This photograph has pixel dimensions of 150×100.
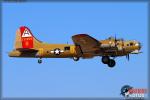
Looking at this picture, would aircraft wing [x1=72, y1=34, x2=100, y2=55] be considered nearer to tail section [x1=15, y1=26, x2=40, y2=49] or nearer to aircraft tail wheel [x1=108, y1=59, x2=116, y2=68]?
aircraft tail wheel [x1=108, y1=59, x2=116, y2=68]

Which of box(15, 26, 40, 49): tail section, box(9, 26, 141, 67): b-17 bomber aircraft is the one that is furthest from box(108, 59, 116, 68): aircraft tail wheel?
box(15, 26, 40, 49): tail section

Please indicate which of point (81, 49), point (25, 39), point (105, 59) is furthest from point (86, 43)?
point (25, 39)

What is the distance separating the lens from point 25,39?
1449 inches

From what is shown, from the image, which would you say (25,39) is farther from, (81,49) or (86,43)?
(86,43)

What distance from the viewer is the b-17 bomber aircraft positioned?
32.1 meters

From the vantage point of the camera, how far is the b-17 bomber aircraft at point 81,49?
32.1 metres

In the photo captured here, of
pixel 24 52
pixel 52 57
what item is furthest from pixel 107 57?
pixel 24 52

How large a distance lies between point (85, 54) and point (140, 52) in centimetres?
450

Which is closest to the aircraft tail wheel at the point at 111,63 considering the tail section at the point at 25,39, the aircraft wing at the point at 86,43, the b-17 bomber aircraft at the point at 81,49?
the b-17 bomber aircraft at the point at 81,49

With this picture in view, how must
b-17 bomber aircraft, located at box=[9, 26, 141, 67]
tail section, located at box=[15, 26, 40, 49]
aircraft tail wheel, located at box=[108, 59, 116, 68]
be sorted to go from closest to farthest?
b-17 bomber aircraft, located at box=[9, 26, 141, 67] < aircraft tail wheel, located at box=[108, 59, 116, 68] < tail section, located at box=[15, 26, 40, 49]

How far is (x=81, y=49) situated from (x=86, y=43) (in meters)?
1.07

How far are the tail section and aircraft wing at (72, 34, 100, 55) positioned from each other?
5.28m

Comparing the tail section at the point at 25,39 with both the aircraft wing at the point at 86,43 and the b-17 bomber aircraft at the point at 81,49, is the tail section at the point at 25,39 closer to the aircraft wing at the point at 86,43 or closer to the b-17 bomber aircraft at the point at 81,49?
the b-17 bomber aircraft at the point at 81,49

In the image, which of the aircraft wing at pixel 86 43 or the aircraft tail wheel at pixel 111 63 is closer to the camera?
the aircraft wing at pixel 86 43
